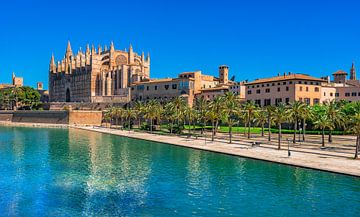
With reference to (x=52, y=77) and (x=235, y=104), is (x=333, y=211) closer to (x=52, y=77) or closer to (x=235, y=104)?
(x=235, y=104)

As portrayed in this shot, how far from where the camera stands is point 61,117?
110 m

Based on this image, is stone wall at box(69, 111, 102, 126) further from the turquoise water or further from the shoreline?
the turquoise water

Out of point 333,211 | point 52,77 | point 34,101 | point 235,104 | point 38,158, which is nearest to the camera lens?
point 333,211

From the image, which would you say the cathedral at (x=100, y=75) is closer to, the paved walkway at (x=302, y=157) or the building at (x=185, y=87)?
the building at (x=185, y=87)

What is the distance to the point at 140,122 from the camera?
104250 mm

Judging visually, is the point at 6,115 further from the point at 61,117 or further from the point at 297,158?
the point at 297,158

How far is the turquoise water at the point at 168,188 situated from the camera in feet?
75.8

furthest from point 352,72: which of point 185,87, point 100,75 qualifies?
point 100,75

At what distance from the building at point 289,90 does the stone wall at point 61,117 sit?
2072 inches

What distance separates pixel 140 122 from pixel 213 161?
6566 centimetres

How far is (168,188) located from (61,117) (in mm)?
88692

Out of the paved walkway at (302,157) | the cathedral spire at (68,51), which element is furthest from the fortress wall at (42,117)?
the paved walkway at (302,157)

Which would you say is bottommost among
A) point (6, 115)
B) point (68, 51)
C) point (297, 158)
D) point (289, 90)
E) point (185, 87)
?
point (297, 158)

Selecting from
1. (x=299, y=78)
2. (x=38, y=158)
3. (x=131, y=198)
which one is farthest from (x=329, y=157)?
(x=299, y=78)
